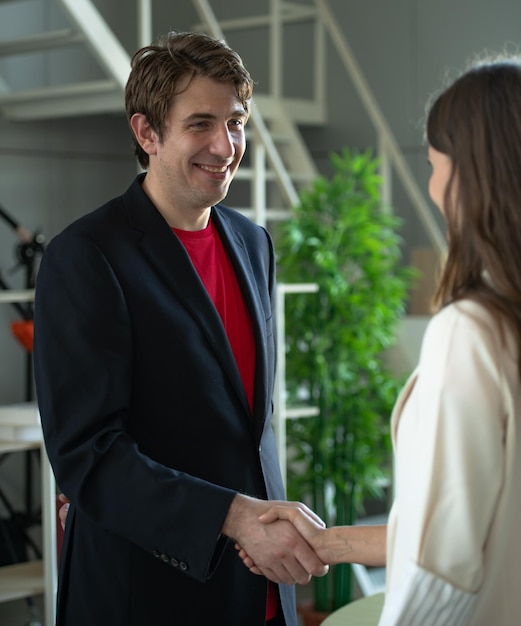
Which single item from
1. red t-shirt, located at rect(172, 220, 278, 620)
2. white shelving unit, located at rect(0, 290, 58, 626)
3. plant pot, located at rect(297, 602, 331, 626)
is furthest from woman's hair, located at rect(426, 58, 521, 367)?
plant pot, located at rect(297, 602, 331, 626)

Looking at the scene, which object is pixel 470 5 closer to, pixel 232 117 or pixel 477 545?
pixel 232 117

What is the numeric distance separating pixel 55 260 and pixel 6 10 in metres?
4.11

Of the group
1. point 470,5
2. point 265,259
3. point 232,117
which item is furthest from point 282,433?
point 470,5

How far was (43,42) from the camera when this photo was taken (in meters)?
4.86

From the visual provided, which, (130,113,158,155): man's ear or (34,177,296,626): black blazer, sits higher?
(130,113,158,155): man's ear

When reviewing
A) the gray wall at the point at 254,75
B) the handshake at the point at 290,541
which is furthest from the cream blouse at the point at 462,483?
the gray wall at the point at 254,75

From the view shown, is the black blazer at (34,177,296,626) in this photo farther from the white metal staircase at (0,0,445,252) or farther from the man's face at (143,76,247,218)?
the white metal staircase at (0,0,445,252)

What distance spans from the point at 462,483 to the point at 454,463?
0.03 m

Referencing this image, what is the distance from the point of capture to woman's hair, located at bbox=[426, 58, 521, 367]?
1.26m

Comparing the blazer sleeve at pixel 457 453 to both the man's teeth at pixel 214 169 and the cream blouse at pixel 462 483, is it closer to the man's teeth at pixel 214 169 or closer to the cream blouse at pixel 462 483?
the cream blouse at pixel 462 483

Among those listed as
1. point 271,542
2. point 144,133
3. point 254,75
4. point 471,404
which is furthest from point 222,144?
point 254,75

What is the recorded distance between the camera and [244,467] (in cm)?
192

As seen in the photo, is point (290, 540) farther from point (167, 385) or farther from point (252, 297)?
point (252, 297)

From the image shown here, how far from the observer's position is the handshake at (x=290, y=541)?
1.79 meters
